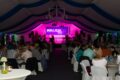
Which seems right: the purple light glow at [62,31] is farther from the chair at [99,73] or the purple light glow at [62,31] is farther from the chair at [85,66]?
the chair at [99,73]

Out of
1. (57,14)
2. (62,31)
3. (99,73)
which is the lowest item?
(99,73)

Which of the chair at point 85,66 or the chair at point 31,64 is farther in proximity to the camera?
the chair at point 31,64

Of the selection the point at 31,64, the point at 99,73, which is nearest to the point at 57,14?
the point at 31,64

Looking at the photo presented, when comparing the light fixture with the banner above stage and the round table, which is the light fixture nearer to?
the banner above stage

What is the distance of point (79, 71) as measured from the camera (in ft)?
38.2

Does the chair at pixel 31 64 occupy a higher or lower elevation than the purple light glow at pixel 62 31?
lower

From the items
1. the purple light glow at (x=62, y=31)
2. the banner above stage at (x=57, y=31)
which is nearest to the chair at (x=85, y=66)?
the purple light glow at (x=62, y=31)

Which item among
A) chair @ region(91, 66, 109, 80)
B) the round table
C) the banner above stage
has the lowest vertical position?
chair @ region(91, 66, 109, 80)

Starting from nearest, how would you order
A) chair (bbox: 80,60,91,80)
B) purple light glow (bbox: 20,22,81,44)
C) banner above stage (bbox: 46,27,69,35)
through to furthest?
chair (bbox: 80,60,91,80) < banner above stage (bbox: 46,27,69,35) < purple light glow (bbox: 20,22,81,44)

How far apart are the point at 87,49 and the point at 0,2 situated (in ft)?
10.7

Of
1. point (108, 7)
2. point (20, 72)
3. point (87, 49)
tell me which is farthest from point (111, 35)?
point (20, 72)

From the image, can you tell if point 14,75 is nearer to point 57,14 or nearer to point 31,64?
point 31,64

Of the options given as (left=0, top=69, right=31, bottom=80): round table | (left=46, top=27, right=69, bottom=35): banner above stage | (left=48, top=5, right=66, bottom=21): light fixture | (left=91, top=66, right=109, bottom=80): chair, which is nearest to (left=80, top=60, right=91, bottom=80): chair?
(left=91, top=66, right=109, bottom=80): chair

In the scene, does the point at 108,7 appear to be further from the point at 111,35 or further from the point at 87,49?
the point at 111,35
